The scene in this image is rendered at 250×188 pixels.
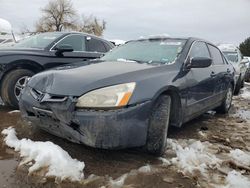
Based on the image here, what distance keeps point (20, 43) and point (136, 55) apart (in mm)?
3081

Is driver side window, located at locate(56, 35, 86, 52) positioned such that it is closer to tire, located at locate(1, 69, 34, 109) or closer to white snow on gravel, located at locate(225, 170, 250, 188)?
tire, located at locate(1, 69, 34, 109)

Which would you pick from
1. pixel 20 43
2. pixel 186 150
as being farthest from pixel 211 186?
pixel 20 43

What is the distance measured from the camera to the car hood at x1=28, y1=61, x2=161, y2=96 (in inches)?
126

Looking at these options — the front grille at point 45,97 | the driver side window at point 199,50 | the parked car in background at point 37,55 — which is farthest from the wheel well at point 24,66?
the driver side window at point 199,50

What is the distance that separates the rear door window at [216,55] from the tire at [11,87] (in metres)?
3.47

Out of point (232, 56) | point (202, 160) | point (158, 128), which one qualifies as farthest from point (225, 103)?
point (232, 56)

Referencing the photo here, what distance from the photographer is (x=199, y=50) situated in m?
5.02

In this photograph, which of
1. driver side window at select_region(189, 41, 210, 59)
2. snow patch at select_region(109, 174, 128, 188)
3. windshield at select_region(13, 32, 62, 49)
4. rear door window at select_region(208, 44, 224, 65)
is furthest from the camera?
windshield at select_region(13, 32, 62, 49)

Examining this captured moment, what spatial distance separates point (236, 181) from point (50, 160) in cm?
191

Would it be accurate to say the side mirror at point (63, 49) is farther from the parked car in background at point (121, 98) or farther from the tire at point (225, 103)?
the tire at point (225, 103)

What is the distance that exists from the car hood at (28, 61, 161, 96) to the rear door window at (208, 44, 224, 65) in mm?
2292

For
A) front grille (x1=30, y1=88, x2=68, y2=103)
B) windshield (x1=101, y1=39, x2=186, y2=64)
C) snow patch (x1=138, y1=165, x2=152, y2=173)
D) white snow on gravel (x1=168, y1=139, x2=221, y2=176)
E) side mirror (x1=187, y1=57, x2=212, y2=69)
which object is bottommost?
white snow on gravel (x1=168, y1=139, x2=221, y2=176)

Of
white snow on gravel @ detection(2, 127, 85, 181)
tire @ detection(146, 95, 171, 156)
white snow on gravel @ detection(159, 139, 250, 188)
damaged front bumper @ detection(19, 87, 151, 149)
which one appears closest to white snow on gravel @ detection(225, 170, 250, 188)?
white snow on gravel @ detection(159, 139, 250, 188)

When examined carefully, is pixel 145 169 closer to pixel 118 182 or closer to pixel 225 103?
pixel 118 182
